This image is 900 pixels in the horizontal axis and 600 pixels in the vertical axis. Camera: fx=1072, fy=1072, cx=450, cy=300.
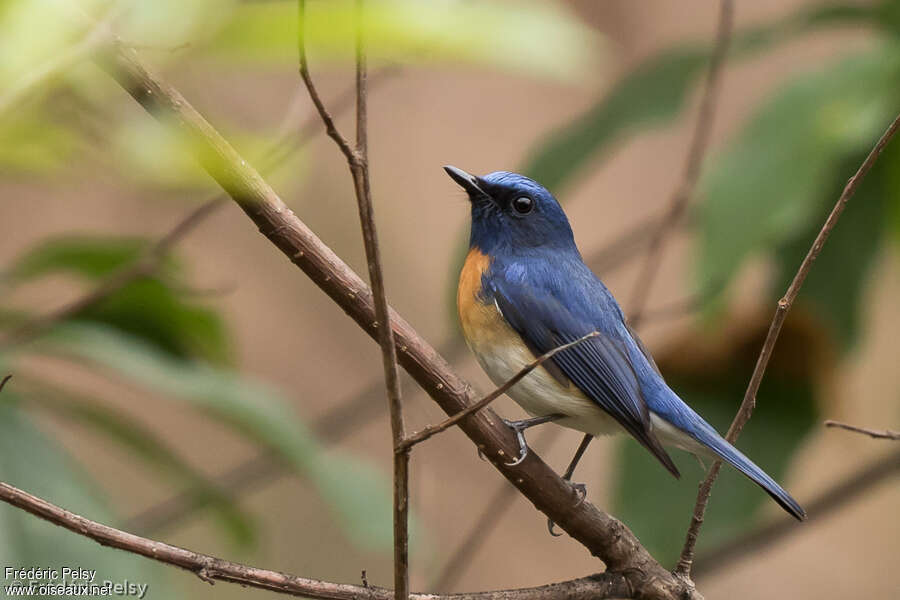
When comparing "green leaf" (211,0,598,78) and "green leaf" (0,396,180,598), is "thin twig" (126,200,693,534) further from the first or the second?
"green leaf" (211,0,598,78)

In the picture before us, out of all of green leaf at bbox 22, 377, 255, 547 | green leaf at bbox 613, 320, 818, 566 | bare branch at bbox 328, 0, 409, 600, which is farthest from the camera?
green leaf at bbox 613, 320, 818, 566

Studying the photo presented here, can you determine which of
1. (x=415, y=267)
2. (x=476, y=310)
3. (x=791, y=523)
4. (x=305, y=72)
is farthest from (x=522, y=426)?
(x=415, y=267)

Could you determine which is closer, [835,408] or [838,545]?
[835,408]

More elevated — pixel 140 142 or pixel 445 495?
pixel 445 495

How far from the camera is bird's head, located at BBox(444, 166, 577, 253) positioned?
116 inches

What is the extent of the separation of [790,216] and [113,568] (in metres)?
1.85

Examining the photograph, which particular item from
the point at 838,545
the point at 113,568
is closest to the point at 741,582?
the point at 838,545

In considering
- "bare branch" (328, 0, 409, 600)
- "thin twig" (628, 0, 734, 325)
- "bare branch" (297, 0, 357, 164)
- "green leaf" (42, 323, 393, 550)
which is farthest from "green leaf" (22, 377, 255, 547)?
"bare branch" (297, 0, 357, 164)

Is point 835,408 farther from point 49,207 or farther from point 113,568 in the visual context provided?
point 49,207

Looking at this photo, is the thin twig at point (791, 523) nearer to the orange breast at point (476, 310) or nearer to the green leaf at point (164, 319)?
the orange breast at point (476, 310)

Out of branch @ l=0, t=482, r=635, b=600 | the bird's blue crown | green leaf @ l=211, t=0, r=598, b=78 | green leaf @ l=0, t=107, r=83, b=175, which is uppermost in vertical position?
the bird's blue crown

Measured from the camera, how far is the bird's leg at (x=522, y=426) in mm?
1906

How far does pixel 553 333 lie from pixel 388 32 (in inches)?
56.9

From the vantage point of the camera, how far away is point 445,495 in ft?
22.3
